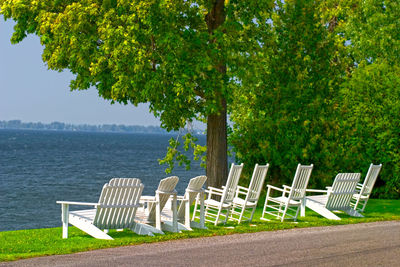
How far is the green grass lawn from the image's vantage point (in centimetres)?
937

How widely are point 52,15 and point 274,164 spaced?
25.8 ft

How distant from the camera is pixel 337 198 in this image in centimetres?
1408

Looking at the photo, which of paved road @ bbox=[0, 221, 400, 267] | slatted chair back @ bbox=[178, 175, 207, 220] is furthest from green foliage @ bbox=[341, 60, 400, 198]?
paved road @ bbox=[0, 221, 400, 267]

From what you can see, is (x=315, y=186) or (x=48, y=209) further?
(x=48, y=209)

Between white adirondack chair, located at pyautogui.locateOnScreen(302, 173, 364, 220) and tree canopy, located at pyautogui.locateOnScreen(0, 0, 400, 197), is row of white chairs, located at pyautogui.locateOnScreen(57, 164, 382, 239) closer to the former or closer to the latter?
white adirondack chair, located at pyautogui.locateOnScreen(302, 173, 364, 220)

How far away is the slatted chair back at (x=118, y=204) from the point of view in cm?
1032

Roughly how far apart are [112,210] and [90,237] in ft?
2.17

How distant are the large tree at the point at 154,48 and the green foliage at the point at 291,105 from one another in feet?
6.07

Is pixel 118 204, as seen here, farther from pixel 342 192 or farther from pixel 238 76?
pixel 238 76

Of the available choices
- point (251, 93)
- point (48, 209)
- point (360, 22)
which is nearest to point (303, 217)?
point (251, 93)

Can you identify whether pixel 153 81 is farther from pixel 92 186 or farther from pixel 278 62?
pixel 92 186

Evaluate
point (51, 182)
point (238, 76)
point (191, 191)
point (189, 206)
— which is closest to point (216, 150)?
point (238, 76)

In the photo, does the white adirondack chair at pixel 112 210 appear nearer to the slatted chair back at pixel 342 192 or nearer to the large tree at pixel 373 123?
the slatted chair back at pixel 342 192

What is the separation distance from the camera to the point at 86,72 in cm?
1764
